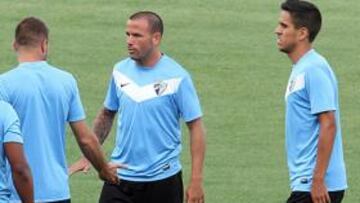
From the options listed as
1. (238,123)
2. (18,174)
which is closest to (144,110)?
(18,174)

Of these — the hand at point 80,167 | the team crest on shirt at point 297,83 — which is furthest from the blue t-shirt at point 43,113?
the team crest on shirt at point 297,83

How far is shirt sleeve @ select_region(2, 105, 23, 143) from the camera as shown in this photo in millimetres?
8156

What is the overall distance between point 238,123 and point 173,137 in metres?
4.63

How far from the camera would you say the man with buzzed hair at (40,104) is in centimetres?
→ 896

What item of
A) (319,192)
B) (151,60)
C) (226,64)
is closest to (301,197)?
(319,192)

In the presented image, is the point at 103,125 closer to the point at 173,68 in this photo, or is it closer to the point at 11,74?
the point at 173,68

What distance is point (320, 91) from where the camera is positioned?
930 cm

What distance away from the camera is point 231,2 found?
18.2 meters

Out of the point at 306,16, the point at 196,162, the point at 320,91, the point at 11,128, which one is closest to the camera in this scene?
the point at 11,128

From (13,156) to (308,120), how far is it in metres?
2.14

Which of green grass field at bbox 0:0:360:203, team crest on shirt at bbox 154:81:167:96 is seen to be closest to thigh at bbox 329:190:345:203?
team crest on shirt at bbox 154:81:167:96

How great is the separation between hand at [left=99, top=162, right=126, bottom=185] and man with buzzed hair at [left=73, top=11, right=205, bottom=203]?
10 cm

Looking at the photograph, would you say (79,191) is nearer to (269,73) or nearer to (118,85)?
(118,85)

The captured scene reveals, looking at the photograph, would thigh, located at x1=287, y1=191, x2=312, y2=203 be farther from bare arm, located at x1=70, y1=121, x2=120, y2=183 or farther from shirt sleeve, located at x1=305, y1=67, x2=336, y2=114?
bare arm, located at x1=70, y1=121, x2=120, y2=183
